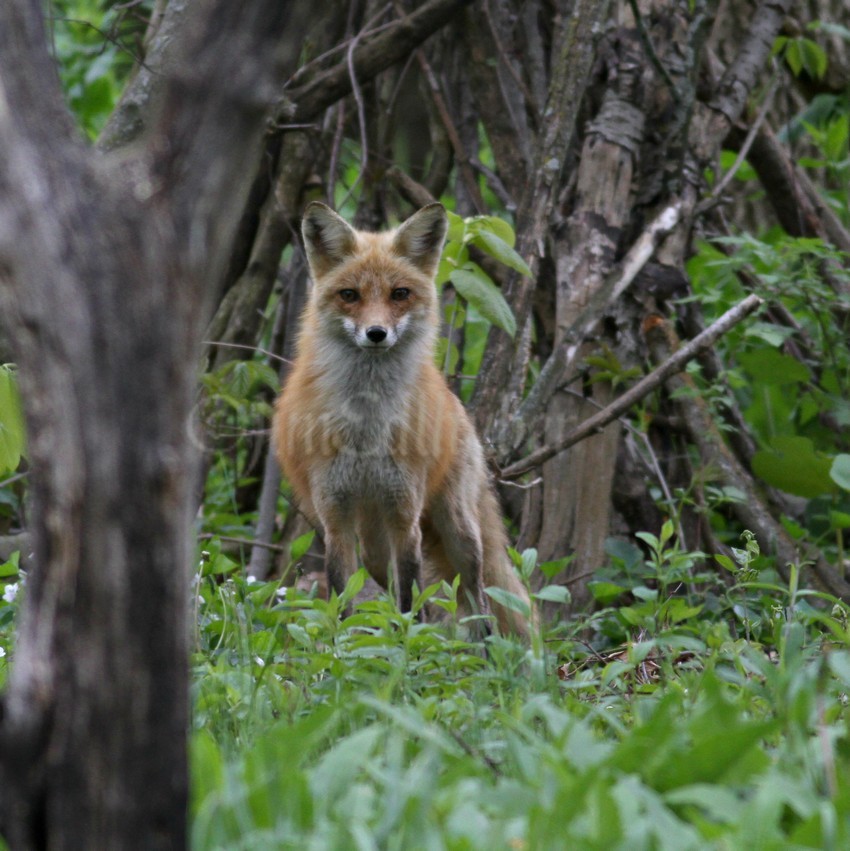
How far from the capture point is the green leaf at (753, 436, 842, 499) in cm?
658

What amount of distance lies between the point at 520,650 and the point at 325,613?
668mm

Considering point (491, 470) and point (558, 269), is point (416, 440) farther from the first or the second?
point (558, 269)

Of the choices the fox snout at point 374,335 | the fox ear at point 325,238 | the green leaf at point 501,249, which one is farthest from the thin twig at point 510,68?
the fox snout at point 374,335

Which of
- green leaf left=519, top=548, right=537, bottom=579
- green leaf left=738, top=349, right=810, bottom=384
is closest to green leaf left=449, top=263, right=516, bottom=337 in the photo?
green leaf left=519, top=548, right=537, bottom=579

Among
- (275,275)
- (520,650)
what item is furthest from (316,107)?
(520,650)

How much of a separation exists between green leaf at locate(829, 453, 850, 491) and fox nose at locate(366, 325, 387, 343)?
8.35ft

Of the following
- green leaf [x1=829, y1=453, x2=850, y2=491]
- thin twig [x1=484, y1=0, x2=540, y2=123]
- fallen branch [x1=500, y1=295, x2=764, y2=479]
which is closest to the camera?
fallen branch [x1=500, y1=295, x2=764, y2=479]

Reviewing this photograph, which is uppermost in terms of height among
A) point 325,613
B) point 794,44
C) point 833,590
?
point 794,44

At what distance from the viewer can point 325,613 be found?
351cm

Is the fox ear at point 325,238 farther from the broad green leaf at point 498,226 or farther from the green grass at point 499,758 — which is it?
the green grass at point 499,758

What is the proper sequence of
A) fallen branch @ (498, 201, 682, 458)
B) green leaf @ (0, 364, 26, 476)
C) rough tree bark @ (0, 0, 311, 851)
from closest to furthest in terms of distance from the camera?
rough tree bark @ (0, 0, 311, 851)
green leaf @ (0, 364, 26, 476)
fallen branch @ (498, 201, 682, 458)

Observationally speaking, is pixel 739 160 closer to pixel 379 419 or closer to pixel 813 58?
pixel 813 58

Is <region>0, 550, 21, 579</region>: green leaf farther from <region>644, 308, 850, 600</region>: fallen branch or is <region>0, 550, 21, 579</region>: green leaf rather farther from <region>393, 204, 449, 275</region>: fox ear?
<region>644, 308, 850, 600</region>: fallen branch

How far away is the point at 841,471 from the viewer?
5.99 metres
